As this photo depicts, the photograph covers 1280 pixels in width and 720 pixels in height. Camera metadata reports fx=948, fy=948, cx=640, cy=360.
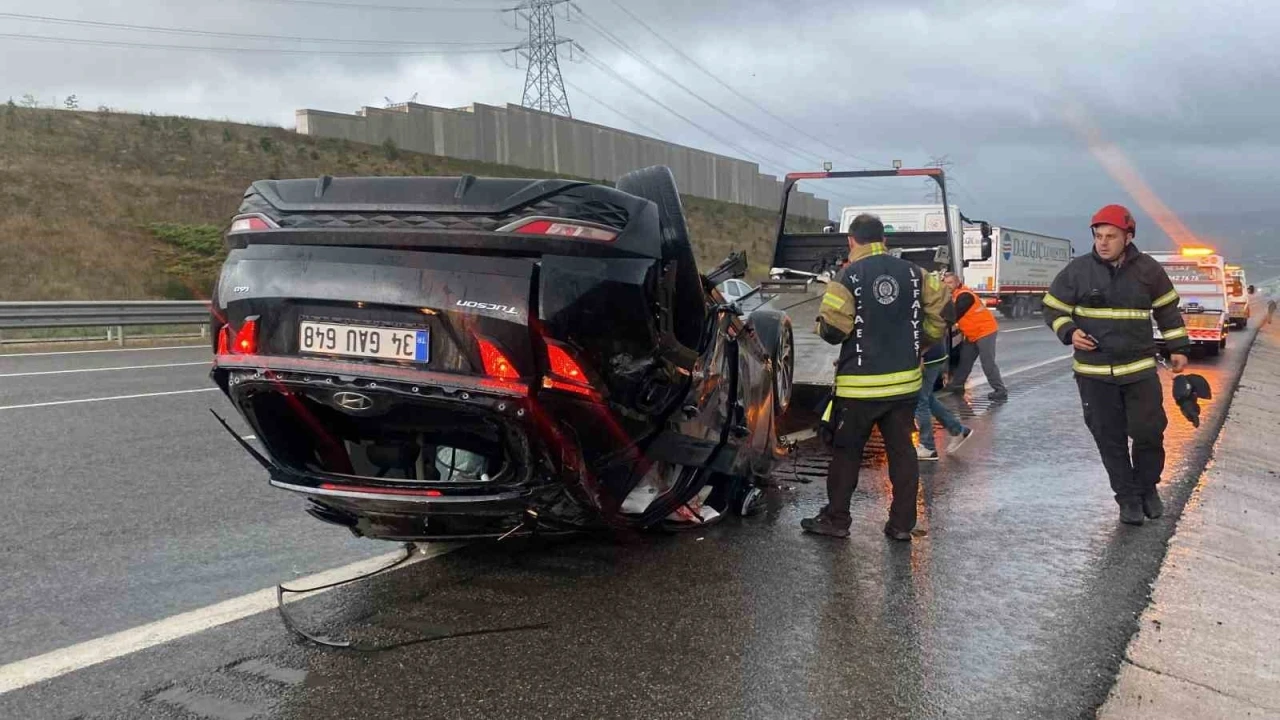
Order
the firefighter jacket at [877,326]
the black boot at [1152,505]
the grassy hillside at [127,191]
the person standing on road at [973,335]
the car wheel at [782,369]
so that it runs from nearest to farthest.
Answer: the firefighter jacket at [877,326]
the black boot at [1152,505]
the car wheel at [782,369]
the person standing on road at [973,335]
the grassy hillside at [127,191]

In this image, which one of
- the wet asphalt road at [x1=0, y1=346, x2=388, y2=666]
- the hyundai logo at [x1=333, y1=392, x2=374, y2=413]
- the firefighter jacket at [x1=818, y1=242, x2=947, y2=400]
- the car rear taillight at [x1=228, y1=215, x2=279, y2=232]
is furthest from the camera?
the firefighter jacket at [x1=818, y1=242, x2=947, y2=400]

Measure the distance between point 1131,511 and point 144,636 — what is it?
4824mm

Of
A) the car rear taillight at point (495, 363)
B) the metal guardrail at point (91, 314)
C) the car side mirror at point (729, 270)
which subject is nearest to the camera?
the car rear taillight at point (495, 363)

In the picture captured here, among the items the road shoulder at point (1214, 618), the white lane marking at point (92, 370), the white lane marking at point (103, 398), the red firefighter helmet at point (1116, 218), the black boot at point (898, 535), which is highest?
the red firefighter helmet at point (1116, 218)

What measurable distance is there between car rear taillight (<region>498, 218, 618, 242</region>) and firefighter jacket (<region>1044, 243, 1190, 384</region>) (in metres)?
3.46

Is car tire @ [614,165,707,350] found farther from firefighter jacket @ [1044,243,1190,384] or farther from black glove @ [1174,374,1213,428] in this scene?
black glove @ [1174,374,1213,428]

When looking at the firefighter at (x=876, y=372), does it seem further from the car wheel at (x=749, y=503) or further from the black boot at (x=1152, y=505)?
the black boot at (x=1152, y=505)

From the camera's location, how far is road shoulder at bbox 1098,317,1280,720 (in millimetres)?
3135

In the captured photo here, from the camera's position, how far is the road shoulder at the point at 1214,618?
3.13 m

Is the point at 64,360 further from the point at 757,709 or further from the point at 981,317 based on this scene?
the point at 757,709

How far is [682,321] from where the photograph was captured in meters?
3.63

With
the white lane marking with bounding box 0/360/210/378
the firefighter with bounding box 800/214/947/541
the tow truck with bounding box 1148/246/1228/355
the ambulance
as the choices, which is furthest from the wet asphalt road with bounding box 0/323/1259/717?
the ambulance

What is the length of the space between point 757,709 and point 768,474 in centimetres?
233

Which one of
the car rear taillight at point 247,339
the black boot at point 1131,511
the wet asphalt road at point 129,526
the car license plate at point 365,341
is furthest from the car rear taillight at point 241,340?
the black boot at point 1131,511
